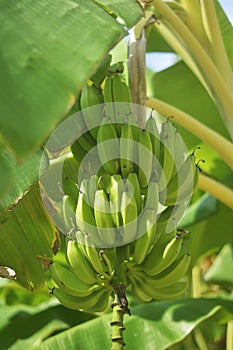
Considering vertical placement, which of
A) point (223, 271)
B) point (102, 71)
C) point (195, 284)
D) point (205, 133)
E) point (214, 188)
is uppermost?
point (102, 71)

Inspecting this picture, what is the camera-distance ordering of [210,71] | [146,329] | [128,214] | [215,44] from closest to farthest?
[128,214], [146,329], [210,71], [215,44]

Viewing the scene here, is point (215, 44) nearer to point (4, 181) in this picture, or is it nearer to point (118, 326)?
point (118, 326)

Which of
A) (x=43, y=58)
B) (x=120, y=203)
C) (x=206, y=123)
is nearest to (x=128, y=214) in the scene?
(x=120, y=203)

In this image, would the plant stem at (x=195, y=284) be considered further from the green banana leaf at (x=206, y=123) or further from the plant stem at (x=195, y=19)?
the plant stem at (x=195, y=19)

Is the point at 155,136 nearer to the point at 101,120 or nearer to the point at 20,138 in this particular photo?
the point at 101,120

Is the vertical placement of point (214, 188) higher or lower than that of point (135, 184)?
lower

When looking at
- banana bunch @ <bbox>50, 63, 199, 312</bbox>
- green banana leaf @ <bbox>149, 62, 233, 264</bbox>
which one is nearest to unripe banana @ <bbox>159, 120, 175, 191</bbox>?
banana bunch @ <bbox>50, 63, 199, 312</bbox>

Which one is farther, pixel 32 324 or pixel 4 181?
pixel 32 324

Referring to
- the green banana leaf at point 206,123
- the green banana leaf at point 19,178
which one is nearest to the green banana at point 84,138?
the green banana leaf at point 19,178
